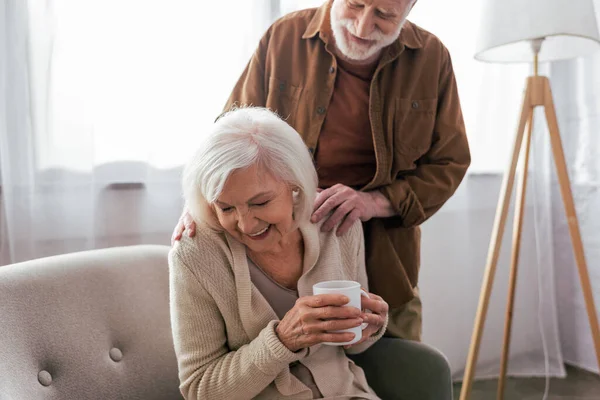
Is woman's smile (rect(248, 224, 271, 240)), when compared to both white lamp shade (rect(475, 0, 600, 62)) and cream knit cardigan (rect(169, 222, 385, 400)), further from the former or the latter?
white lamp shade (rect(475, 0, 600, 62))

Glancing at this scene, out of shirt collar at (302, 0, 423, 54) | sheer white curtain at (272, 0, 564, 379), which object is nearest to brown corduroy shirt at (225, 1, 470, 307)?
shirt collar at (302, 0, 423, 54)

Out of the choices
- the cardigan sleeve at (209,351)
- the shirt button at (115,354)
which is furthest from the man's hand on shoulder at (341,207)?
the shirt button at (115,354)

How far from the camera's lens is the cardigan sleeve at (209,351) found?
48.4 inches

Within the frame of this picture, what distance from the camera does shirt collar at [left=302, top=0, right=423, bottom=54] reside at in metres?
1.67

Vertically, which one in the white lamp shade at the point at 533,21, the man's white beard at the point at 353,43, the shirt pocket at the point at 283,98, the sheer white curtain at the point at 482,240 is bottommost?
the sheer white curtain at the point at 482,240

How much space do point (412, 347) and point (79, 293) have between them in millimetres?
847

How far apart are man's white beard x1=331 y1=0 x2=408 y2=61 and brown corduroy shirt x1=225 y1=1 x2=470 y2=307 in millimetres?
68

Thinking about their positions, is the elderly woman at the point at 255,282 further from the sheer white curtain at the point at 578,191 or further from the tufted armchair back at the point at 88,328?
the sheer white curtain at the point at 578,191

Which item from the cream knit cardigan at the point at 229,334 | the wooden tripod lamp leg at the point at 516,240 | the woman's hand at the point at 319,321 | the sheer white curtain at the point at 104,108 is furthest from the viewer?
the wooden tripod lamp leg at the point at 516,240

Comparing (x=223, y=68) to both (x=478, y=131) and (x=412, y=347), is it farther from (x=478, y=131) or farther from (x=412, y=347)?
(x=478, y=131)

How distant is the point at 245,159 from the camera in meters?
1.23

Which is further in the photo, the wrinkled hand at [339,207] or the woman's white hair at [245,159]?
the wrinkled hand at [339,207]

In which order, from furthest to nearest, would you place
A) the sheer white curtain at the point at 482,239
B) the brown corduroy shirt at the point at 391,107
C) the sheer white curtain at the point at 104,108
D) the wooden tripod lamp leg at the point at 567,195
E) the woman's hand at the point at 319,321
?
the sheer white curtain at the point at 482,239
the wooden tripod lamp leg at the point at 567,195
the sheer white curtain at the point at 104,108
the brown corduroy shirt at the point at 391,107
the woman's hand at the point at 319,321

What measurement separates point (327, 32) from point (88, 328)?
3.40 feet
